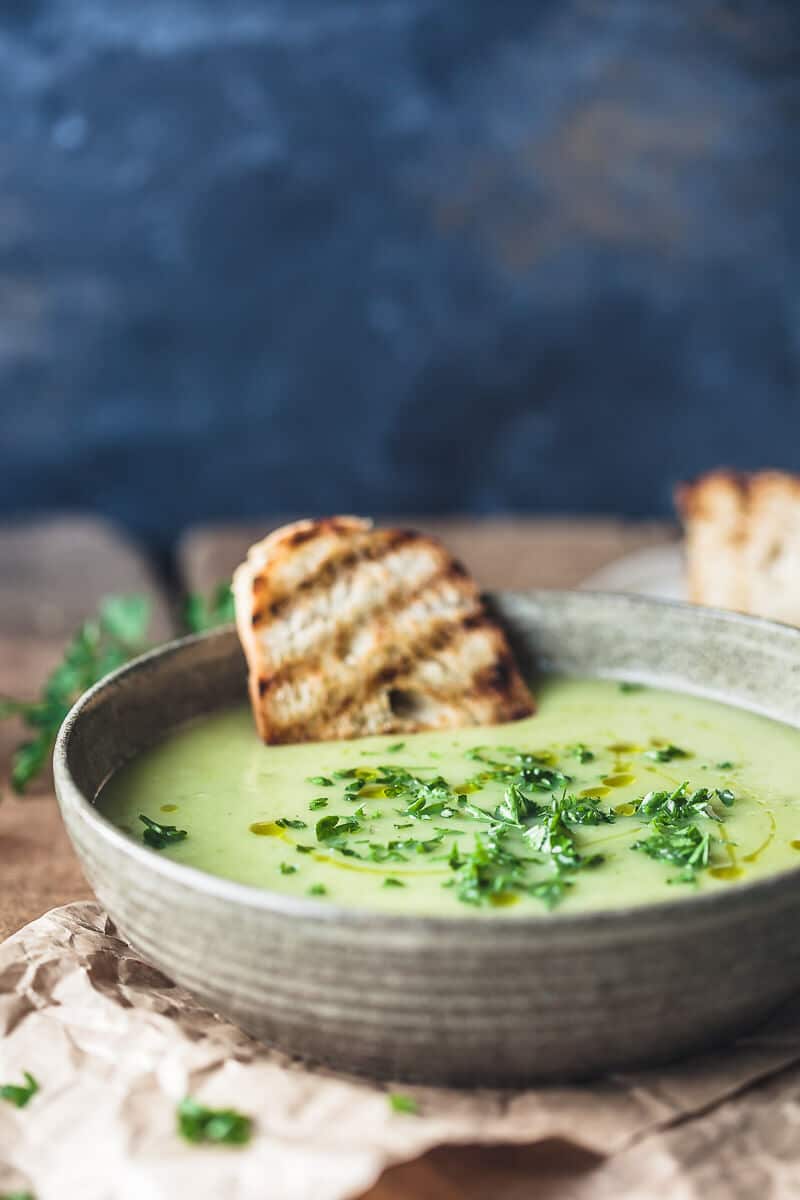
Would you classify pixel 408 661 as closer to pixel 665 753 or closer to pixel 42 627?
pixel 665 753

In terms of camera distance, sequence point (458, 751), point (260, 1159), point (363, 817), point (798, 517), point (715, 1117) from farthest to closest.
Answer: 1. point (798, 517)
2. point (458, 751)
3. point (363, 817)
4. point (715, 1117)
5. point (260, 1159)

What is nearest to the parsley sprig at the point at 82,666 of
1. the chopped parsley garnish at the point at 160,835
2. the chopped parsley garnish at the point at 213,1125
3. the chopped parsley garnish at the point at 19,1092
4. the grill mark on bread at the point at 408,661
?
the grill mark on bread at the point at 408,661

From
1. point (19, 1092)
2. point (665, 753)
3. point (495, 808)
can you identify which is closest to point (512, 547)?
point (665, 753)

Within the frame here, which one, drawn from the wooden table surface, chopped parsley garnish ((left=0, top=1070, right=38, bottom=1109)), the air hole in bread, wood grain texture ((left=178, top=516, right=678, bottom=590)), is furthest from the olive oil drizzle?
wood grain texture ((left=178, top=516, right=678, bottom=590))

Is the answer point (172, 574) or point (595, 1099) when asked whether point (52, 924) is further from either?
point (172, 574)

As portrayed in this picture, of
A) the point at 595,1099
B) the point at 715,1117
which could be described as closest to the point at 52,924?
the point at 595,1099

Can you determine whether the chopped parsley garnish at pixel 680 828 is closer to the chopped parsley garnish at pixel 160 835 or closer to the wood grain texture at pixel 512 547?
the chopped parsley garnish at pixel 160 835

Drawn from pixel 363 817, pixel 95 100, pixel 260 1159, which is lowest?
pixel 260 1159
